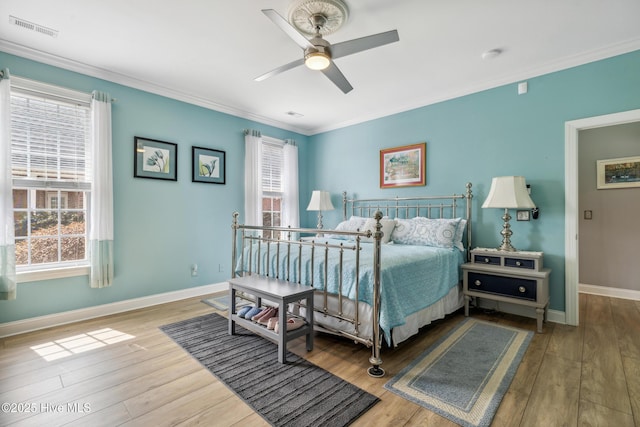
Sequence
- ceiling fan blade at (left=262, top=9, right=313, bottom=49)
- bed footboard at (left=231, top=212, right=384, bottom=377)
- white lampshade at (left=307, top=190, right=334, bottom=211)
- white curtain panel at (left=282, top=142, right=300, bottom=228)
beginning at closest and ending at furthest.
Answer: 1. ceiling fan blade at (left=262, top=9, right=313, bottom=49)
2. bed footboard at (left=231, top=212, right=384, bottom=377)
3. white lampshade at (left=307, top=190, right=334, bottom=211)
4. white curtain panel at (left=282, top=142, right=300, bottom=228)

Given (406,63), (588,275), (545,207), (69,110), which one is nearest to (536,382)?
(545,207)

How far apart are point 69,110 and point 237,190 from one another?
2.13 m

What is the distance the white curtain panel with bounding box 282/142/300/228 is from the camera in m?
5.22

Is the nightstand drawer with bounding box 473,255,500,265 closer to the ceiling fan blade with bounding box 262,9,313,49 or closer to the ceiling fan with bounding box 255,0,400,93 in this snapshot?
the ceiling fan with bounding box 255,0,400,93

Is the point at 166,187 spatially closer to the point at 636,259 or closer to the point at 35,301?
the point at 35,301

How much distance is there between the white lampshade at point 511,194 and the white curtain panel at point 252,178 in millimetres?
3202

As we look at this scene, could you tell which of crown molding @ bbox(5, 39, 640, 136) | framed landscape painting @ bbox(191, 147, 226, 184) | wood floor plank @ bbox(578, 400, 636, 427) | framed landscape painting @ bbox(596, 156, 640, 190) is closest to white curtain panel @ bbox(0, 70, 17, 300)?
crown molding @ bbox(5, 39, 640, 136)

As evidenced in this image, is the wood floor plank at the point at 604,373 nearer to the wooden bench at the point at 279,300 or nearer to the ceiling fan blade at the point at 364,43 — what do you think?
the wooden bench at the point at 279,300

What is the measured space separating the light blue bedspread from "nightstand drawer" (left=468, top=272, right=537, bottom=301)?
0.64 feet

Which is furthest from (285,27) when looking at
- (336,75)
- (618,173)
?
(618,173)

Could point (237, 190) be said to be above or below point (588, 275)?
above

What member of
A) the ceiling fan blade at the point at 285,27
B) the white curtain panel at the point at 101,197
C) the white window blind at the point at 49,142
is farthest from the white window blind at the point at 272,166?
the ceiling fan blade at the point at 285,27

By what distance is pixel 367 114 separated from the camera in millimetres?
4691

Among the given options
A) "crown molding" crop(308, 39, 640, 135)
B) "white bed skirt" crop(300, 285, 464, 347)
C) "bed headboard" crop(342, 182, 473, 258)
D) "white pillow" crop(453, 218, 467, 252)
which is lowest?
"white bed skirt" crop(300, 285, 464, 347)
